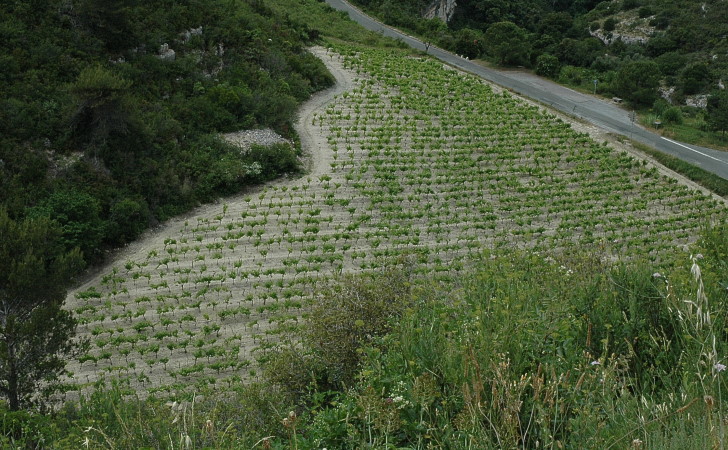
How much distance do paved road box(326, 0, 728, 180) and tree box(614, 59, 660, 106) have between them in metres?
1.34

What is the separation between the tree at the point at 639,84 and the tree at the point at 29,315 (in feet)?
103

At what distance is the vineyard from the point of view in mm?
14273

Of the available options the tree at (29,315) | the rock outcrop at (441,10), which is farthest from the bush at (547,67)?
the tree at (29,315)

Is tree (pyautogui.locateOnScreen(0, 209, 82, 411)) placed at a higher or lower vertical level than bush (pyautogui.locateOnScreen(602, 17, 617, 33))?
lower

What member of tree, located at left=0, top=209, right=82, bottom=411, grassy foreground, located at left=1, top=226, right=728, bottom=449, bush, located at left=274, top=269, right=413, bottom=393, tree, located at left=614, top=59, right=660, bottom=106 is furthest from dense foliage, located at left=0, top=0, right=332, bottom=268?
tree, located at left=614, top=59, right=660, bottom=106

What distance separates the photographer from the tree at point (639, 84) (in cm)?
3475

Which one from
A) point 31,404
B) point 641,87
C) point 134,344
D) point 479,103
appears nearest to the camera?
point 31,404

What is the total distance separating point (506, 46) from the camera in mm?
38500

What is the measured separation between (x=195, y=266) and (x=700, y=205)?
57.6ft

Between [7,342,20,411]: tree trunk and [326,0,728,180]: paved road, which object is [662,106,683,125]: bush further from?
[7,342,20,411]: tree trunk

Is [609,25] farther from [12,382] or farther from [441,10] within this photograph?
[12,382]

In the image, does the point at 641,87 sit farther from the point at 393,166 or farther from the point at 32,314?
the point at 32,314

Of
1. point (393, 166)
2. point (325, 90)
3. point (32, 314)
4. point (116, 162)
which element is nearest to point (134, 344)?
point (32, 314)

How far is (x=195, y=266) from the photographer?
56.1ft
